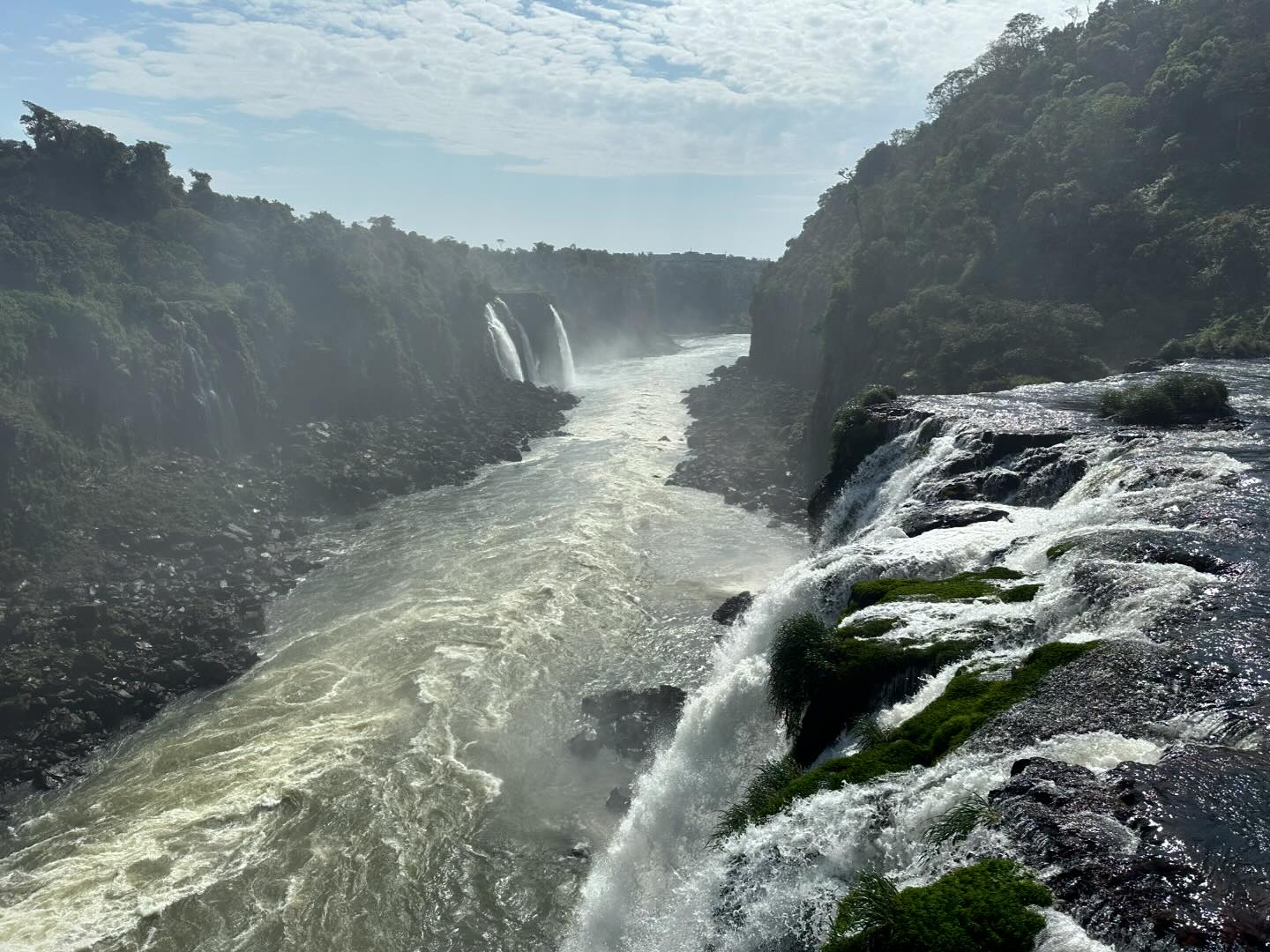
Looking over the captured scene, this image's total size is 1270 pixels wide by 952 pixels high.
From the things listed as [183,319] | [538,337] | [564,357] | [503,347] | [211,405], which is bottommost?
[211,405]

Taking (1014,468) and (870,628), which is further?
(1014,468)

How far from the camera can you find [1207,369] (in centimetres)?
3500

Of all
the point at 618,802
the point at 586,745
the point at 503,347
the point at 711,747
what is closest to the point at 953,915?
the point at 711,747

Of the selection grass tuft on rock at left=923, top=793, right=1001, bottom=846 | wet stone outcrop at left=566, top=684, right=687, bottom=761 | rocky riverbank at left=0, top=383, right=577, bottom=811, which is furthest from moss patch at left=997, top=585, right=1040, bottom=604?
rocky riverbank at left=0, top=383, right=577, bottom=811

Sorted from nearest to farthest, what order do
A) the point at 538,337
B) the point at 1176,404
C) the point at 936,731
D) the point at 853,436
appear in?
1. the point at 936,731
2. the point at 1176,404
3. the point at 853,436
4. the point at 538,337

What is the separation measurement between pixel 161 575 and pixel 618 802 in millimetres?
25514

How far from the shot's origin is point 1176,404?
2734 centimetres

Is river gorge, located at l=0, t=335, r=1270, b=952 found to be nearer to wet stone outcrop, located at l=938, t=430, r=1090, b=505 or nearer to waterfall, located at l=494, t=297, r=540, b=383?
wet stone outcrop, located at l=938, t=430, r=1090, b=505

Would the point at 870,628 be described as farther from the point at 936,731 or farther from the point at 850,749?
the point at 936,731

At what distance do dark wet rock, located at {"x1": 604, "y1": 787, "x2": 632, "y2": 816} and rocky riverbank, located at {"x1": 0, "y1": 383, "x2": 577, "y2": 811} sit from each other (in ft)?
50.8

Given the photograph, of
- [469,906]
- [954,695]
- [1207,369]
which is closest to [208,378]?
[469,906]

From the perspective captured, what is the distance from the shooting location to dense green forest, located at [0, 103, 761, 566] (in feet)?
132

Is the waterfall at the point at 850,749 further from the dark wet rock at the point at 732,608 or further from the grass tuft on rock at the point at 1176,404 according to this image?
the dark wet rock at the point at 732,608

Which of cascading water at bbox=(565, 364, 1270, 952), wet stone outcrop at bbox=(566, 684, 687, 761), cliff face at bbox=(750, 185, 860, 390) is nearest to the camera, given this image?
cascading water at bbox=(565, 364, 1270, 952)
